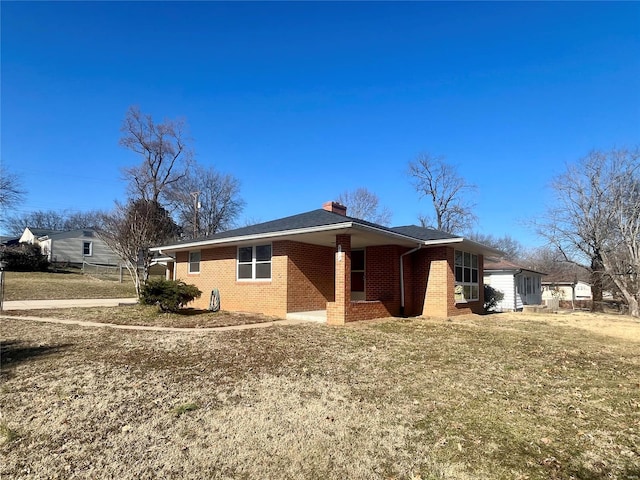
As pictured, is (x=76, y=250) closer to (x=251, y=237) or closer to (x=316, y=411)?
(x=251, y=237)

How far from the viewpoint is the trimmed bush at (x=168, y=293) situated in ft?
42.6

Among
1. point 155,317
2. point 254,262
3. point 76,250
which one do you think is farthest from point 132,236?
point 76,250

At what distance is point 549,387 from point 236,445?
4285 millimetres

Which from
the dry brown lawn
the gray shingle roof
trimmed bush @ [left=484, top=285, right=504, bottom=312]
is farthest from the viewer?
trimmed bush @ [left=484, top=285, right=504, bottom=312]

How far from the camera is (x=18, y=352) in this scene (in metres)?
7.27

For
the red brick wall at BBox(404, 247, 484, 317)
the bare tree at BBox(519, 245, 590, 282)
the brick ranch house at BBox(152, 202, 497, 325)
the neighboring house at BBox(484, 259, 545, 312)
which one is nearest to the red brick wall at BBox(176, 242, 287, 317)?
the brick ranch house at BBox(152, 202, 497, 325)

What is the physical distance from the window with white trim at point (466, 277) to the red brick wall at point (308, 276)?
5.04 metres

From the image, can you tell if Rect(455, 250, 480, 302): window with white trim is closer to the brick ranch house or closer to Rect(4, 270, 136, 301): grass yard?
the brick ranch house

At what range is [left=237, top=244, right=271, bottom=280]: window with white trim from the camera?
13.4 metres

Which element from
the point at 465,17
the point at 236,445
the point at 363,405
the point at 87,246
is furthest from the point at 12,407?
the point at 87,246

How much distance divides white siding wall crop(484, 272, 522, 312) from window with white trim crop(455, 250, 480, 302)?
7.20 m

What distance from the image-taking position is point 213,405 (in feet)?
14.6

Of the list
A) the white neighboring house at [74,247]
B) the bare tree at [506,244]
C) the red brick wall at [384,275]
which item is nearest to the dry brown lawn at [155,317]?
the red brick wall at [384,275]

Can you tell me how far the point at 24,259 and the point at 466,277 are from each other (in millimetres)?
33990
